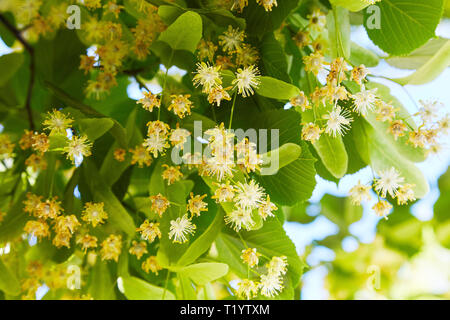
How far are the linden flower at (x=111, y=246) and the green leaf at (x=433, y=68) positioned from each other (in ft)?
1.74

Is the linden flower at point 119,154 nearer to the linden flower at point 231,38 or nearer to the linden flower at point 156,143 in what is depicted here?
the linden flower at point 156,143

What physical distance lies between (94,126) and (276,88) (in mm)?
A: 246

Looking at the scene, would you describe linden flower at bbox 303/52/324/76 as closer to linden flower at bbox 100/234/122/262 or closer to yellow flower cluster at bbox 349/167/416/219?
yellow flower cluster at bbox 349/167/416/219

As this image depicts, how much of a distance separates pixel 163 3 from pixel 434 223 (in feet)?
4.62

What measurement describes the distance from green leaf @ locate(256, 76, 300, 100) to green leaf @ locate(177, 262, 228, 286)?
244 mm

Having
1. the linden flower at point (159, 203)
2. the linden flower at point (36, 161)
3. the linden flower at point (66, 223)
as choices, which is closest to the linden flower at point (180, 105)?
the linden flower at point (159, 203)

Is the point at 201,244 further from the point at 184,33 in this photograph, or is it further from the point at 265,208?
the point at 184,33

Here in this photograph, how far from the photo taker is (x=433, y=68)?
645 millimetres

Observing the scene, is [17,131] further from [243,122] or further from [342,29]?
[342,29]

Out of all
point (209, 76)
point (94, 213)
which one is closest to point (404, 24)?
point (209, 76)

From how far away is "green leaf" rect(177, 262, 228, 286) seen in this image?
58 cm

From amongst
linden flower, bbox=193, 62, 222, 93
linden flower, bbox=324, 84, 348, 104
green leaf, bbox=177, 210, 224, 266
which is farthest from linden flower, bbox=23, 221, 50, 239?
linden flower, bbox=324, 84, 348, 104

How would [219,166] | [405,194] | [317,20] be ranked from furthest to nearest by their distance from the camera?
[317,20]
[405,194]
[219,166]

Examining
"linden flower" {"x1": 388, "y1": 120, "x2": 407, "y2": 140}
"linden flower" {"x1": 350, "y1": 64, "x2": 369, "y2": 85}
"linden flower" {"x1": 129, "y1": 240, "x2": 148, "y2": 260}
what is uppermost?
"linden flower" {"x1": 350, "y1": 64, "x2": 369, "y2": 85}
